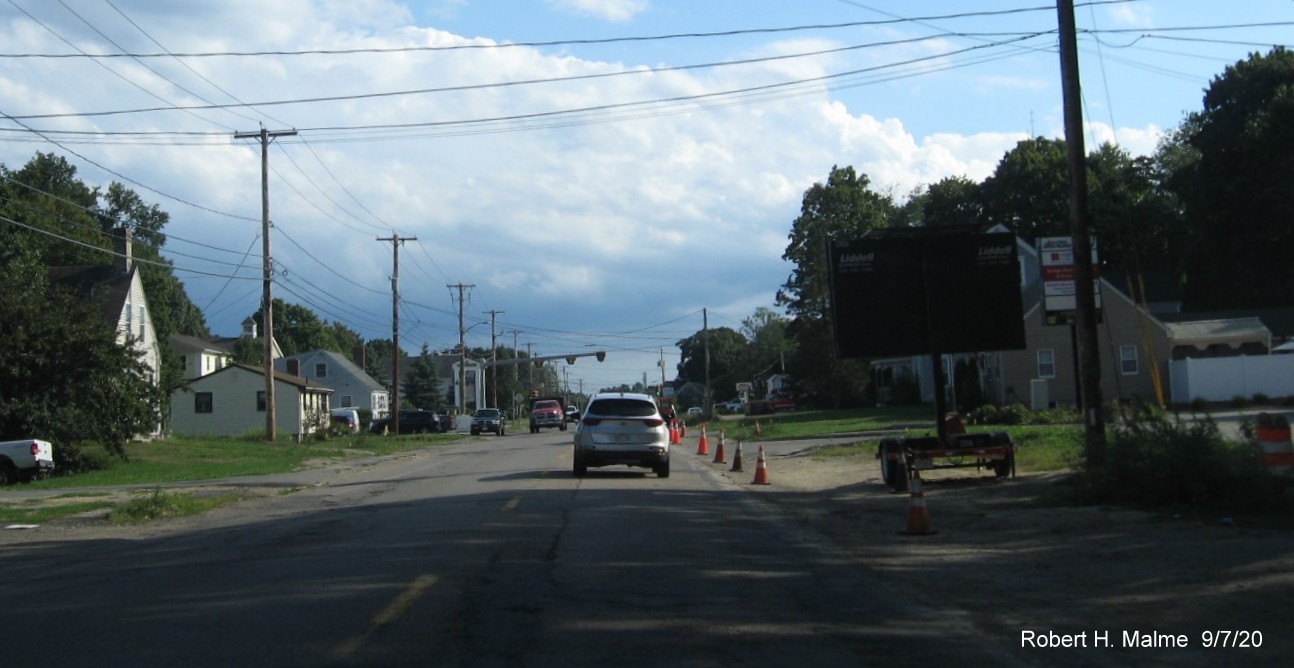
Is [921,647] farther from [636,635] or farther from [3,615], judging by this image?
[3,615]

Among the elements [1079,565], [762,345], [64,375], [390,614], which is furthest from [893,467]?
[762,345]

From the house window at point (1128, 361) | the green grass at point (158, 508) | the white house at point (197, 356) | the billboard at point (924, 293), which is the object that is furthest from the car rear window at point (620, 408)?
the white house at point (197, 356)

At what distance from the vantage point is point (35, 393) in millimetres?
31625

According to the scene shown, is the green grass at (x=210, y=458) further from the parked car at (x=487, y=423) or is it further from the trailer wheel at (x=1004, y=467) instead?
the trailer wheel at (x=1004, y=467)

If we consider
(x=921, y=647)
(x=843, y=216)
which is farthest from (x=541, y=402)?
(x=921, y=647)

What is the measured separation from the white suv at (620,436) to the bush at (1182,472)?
911 cm

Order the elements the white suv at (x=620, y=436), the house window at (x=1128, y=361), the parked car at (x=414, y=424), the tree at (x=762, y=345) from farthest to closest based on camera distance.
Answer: the tree at (x=762, y=345), the parked car at (x=414, y=424), the house window at (x=1128, y=361), the white suv at (x=620, y=436)

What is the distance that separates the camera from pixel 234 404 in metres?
67.1

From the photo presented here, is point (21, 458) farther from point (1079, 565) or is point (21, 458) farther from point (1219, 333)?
point (1219, 333)

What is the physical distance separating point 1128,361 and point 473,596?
150ft

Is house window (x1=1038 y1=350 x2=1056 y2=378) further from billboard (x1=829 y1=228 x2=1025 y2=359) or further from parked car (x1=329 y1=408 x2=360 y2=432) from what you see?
parked car (x1=329 y1=408 x2=360 y2=432)

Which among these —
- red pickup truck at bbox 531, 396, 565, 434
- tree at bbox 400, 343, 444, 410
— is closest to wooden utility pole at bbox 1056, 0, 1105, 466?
red pickup truck at bbox 531, 396, 565, 434

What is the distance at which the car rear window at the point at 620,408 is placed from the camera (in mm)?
22750

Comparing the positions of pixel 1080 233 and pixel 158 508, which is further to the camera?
pixel 158 508
